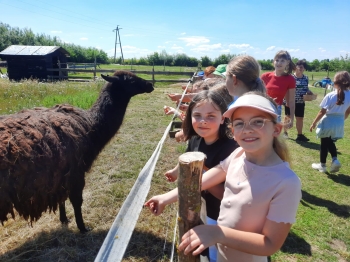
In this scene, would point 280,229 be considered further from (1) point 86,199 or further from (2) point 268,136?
(1) point 86,199

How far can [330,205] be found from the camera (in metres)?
4.38

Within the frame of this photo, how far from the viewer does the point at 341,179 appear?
5.41 m

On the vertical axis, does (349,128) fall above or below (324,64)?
below

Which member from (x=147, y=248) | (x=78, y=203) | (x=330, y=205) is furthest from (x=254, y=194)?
(x=330, y=205)

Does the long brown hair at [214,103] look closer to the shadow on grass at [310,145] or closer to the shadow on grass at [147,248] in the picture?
the shadow on grass at [147,248]

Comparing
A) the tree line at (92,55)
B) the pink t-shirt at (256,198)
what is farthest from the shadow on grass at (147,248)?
the tree line at (92,55)

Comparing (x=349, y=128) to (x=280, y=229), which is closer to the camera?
(x=280, y=229)

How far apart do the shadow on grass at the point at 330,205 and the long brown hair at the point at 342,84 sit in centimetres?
195

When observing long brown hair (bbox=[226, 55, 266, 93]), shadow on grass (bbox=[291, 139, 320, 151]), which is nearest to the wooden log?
long brown hair (bbox=[226, 55, 266, 93])

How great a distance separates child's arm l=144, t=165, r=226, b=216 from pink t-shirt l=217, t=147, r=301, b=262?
189 mm

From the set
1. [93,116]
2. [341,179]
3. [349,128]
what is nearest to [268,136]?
[93,116]

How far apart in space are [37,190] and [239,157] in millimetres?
2315

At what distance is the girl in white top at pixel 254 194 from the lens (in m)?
1.18

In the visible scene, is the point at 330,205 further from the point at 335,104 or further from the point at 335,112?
the point at 335,104
